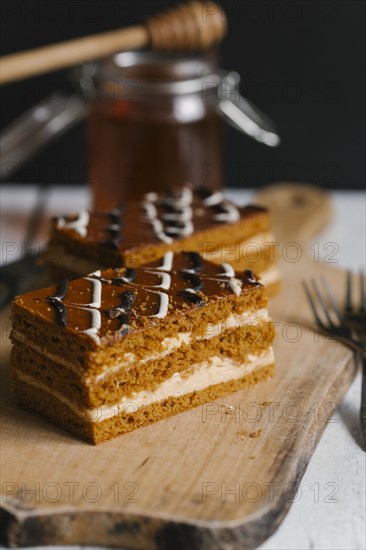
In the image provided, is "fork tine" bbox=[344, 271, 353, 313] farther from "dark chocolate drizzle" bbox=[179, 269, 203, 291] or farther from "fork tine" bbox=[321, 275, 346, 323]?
"dark chocolate drizzle" bbox=[179, 269, 203, 291]

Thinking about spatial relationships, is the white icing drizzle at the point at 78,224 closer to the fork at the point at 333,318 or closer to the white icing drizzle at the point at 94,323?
the white icing drizzle at the point at 94,323

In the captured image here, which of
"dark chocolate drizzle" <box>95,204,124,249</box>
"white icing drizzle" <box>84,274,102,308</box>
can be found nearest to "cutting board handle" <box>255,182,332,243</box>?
"dark chocolate drizzle" <box>95,204,124,249</box>

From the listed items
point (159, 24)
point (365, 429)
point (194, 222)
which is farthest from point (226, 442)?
point (159, 24)

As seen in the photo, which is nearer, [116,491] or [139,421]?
[116,491]

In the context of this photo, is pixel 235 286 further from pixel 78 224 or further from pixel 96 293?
pixel 78 224

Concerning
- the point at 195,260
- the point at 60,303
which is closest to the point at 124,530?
the point at 60,303

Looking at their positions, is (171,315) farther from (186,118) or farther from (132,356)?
(186,118)
